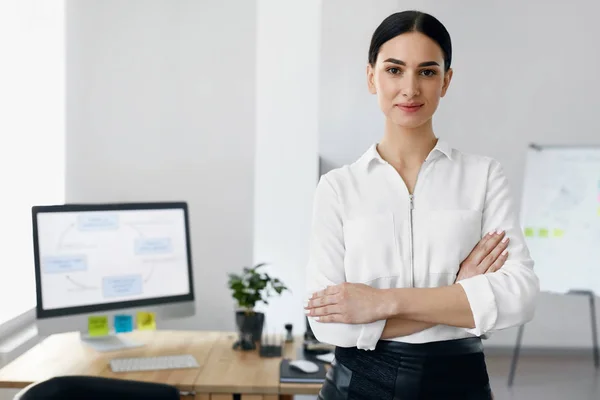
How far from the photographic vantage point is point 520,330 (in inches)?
104

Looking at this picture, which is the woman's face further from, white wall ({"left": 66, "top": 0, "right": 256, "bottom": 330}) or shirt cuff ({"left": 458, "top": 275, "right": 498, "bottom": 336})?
white wall ({"left": 66, "top": 0, "right": 256, "bottom": 330})

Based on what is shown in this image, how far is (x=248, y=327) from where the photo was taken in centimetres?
252

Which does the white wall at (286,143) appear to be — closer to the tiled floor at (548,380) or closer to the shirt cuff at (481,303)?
the tiled floor at (548,380)

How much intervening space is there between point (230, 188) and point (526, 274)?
232 centimetres

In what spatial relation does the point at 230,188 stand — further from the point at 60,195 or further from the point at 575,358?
the point at 575,358

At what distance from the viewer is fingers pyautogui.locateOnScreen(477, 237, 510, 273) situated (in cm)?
135

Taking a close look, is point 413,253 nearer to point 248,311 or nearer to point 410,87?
point 410,87

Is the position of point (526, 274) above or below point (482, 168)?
below

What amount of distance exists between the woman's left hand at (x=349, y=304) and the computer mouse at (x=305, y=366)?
0.83 m

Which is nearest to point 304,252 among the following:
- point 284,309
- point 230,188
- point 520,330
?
point 284,309

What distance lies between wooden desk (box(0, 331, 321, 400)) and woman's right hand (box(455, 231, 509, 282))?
881 mm

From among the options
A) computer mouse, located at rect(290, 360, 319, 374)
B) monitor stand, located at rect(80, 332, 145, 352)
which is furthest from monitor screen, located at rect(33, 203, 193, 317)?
computer mouse, located at rect(290, 360, 319, 374)

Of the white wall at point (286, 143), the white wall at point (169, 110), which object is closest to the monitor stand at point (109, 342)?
the white wall at point (286, 143)

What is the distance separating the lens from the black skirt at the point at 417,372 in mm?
1284
